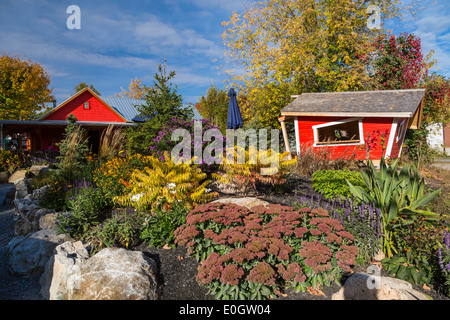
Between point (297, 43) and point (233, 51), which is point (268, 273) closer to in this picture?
point (297, 43)

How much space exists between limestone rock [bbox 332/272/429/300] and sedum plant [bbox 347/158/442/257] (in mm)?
704

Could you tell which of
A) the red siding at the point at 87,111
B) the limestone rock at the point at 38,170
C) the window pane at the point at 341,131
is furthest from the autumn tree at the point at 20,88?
the window pane at the point at 341,131

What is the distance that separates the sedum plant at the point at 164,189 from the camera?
15.2ft

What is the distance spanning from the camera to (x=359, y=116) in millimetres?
10656

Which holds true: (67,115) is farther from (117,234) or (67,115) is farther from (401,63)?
(401,63)

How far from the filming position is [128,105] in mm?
22594

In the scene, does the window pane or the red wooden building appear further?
the red wooden building

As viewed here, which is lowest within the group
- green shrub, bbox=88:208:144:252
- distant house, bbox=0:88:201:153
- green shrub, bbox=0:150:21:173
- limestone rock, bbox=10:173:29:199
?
green shrub, bbox=88:208:144:252

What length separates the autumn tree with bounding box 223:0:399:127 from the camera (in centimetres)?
1614

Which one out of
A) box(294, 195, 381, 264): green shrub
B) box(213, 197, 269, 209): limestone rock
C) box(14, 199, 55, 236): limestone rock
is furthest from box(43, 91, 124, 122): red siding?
box(294, 195, 381, 264): green shrub

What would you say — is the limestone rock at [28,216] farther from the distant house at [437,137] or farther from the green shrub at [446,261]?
the distant house at [437,137]

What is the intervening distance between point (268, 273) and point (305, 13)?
18.8 m

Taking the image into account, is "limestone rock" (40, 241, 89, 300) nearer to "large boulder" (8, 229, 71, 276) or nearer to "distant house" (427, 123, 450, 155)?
"large boulder" (8, 229, 71, 276)

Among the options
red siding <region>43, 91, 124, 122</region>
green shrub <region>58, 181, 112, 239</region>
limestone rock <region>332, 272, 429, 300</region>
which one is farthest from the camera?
red siding <region>43, 91, 124, 122</region>
